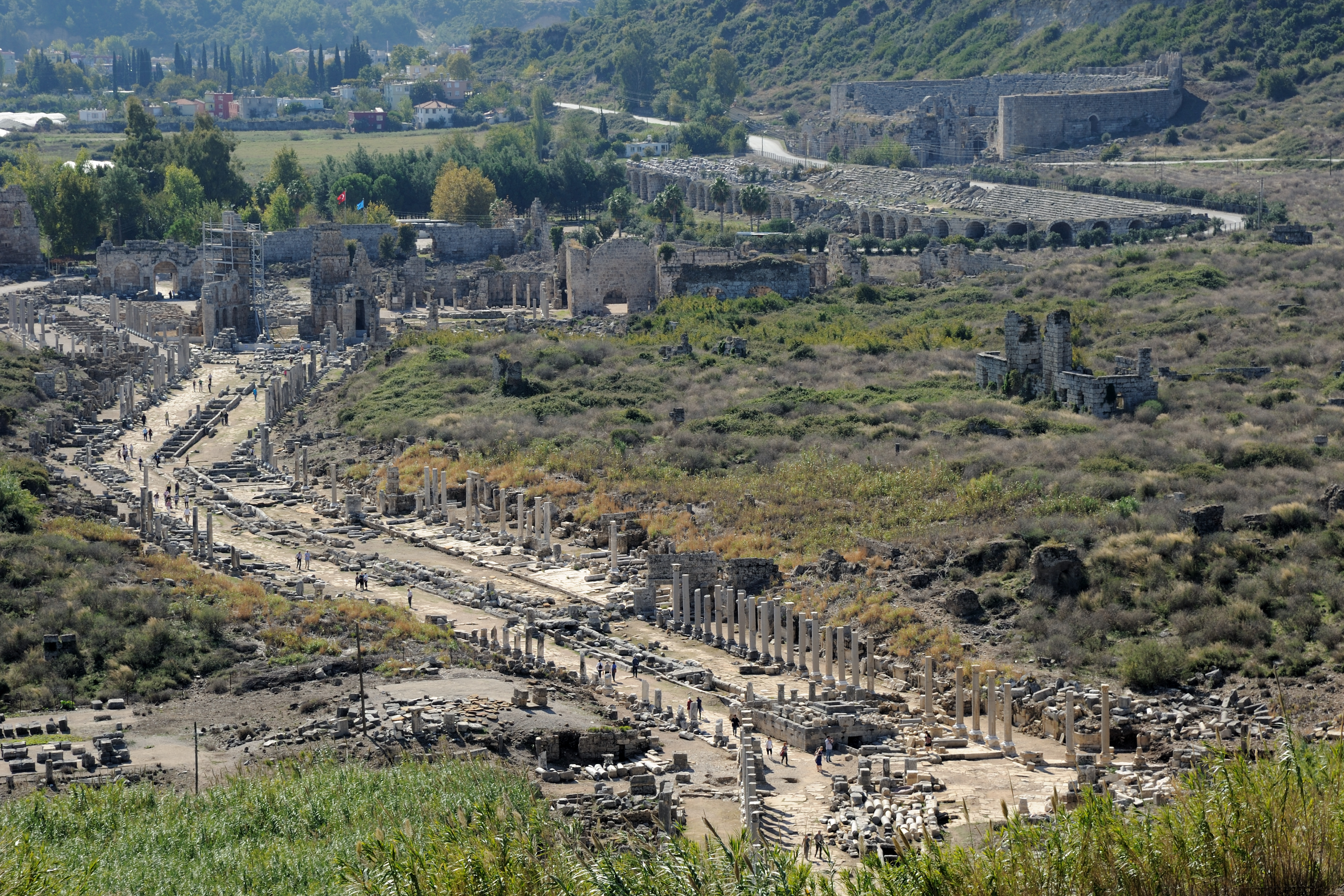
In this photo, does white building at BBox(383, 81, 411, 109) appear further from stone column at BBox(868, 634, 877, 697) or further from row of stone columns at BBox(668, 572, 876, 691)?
stone column at BBox(868, 634, 877, 697)

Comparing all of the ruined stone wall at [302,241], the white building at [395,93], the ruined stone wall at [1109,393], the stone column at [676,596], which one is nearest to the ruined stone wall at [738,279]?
the ruined stone wall at [302,241]

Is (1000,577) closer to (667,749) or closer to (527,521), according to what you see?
(667,749)

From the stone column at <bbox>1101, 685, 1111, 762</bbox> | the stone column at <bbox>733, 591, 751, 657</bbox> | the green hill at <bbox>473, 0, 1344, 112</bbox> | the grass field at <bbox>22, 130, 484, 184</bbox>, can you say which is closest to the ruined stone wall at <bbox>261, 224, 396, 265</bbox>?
the grass field at <bbox>22, 130, 484, 184</bbox>

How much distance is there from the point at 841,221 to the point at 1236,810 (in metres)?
88.9

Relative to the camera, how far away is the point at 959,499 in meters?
44.0

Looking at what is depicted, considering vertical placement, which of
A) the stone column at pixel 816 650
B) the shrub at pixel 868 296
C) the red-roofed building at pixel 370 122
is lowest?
the red-roofed building at pixel 370 122

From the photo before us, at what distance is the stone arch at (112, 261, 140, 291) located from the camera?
96062 mm

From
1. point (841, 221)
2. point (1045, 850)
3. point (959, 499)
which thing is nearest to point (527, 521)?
point (959, 499)

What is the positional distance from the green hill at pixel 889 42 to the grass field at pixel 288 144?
63.1ft

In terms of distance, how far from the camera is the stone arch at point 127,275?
3782 inches

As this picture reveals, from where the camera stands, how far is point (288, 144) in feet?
548

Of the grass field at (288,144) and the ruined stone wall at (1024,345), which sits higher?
the ruined stone wall at (1024,345)

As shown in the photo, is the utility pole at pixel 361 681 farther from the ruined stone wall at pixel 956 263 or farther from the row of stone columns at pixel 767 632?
the ruined stone wall at pixel 956 263

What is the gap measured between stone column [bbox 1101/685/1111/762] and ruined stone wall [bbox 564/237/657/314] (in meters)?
56.2
